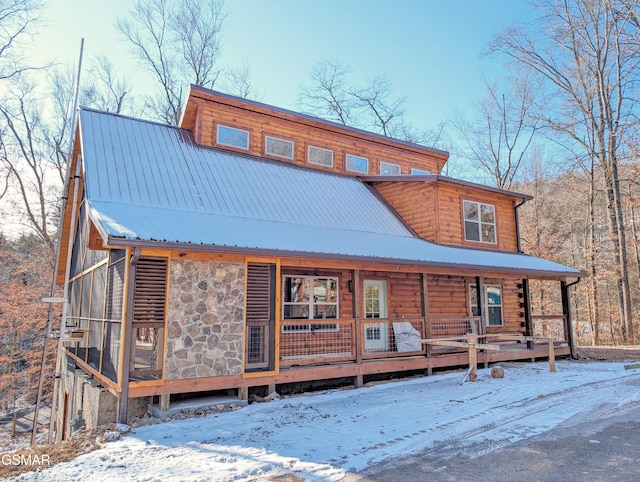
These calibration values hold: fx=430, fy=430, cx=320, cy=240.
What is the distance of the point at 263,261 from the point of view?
8.20m

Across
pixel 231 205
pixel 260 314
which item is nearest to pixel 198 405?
pixel 260 314

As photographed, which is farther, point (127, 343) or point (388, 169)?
point (388, 169)

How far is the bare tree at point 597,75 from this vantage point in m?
18.9

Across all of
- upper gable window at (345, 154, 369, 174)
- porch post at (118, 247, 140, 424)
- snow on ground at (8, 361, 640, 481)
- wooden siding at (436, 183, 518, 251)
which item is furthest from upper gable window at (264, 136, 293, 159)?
snow on ground at (8, 361, 640, 481)

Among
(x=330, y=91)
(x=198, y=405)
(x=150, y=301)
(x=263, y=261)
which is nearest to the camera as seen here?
(x=150, y=301)

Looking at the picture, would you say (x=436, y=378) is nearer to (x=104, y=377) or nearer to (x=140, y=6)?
(x=104, y=377)

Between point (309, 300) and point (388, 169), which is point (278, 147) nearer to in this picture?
point (388, 169)

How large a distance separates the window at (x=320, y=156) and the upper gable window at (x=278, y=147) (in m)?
0.70

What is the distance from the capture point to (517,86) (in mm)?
26734

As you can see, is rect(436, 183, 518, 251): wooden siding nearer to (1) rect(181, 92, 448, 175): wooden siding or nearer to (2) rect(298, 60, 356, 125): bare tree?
(1) rect(181, 92, 448, 175): wooden siding

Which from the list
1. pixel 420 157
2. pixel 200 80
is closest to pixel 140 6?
pixel 200 80

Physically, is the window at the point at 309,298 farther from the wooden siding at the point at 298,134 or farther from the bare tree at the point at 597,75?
the bare tree at the point at 597,75

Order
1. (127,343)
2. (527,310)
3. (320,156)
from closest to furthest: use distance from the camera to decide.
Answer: (127,343), (527,310), (320,156)

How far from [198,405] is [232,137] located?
854cm
